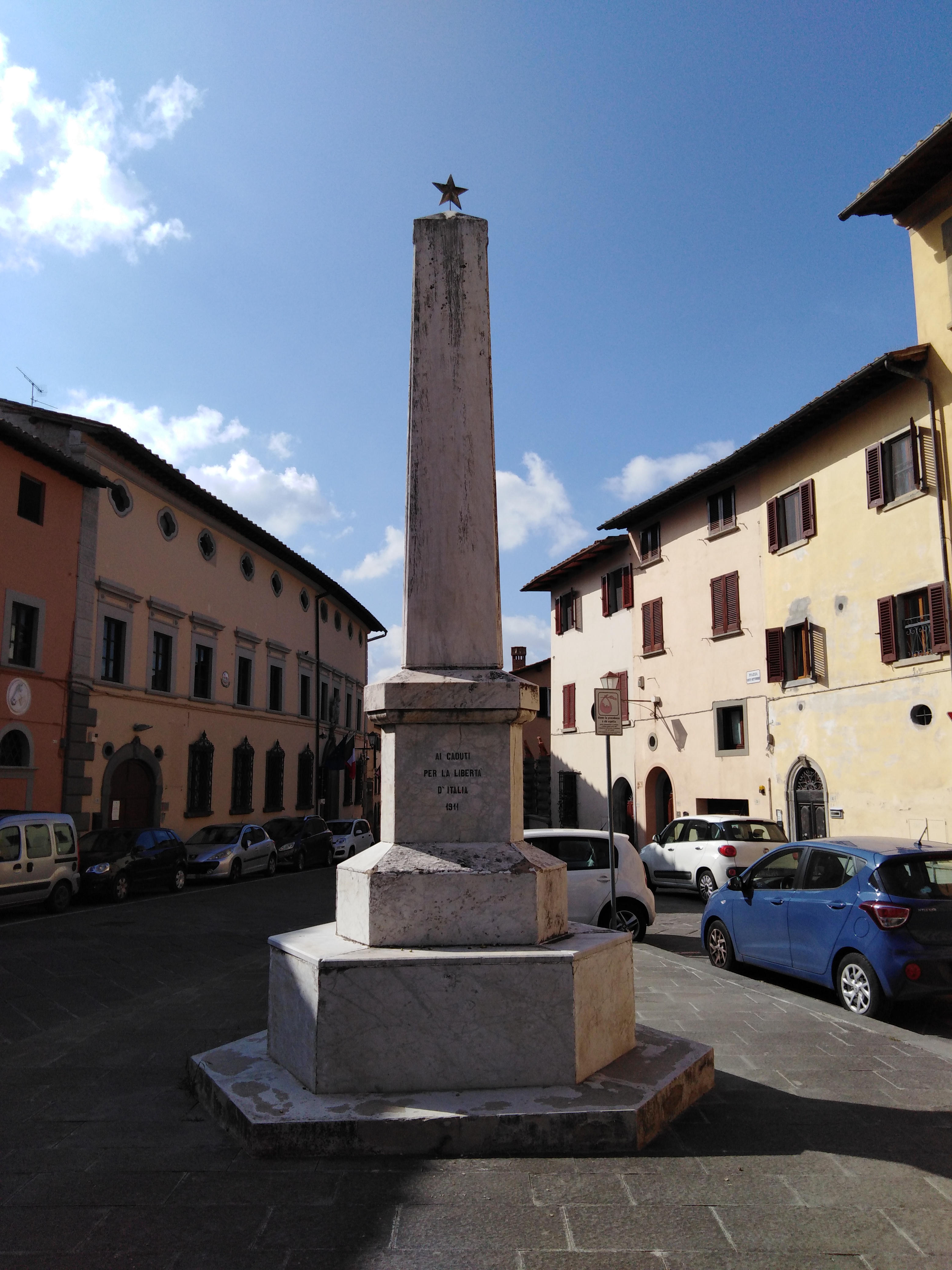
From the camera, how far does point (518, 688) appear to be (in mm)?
4836

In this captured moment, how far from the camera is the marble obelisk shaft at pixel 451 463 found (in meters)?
5.06

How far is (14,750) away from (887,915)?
17.4m

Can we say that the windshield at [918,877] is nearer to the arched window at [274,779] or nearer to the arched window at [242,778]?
the arched window at [242,778]

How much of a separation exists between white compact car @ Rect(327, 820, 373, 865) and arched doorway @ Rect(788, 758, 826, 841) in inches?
509

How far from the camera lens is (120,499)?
923 inches

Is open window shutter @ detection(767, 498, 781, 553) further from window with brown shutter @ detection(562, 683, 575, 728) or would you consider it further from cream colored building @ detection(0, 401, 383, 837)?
cream colored building @ detection(0, 401, 383, 837)

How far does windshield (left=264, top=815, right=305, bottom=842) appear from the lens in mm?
26753

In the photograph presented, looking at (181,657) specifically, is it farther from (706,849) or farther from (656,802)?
(706,849)

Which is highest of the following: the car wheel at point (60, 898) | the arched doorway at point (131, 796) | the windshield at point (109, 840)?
the arched doorway at point (131, 796)

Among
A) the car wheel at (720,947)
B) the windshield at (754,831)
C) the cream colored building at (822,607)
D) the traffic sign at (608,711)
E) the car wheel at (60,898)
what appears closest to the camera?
the car wheel at (720,947)

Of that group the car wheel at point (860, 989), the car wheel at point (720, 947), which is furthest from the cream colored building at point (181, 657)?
the car wheel at point (860, 989)

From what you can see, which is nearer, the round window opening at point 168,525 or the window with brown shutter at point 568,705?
the round window opening at point 168,525

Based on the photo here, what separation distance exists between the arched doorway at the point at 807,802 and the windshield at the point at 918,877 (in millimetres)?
11696

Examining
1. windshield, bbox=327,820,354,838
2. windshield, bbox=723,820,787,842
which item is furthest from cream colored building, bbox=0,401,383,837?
windshield, bbox=723,820,787,842
